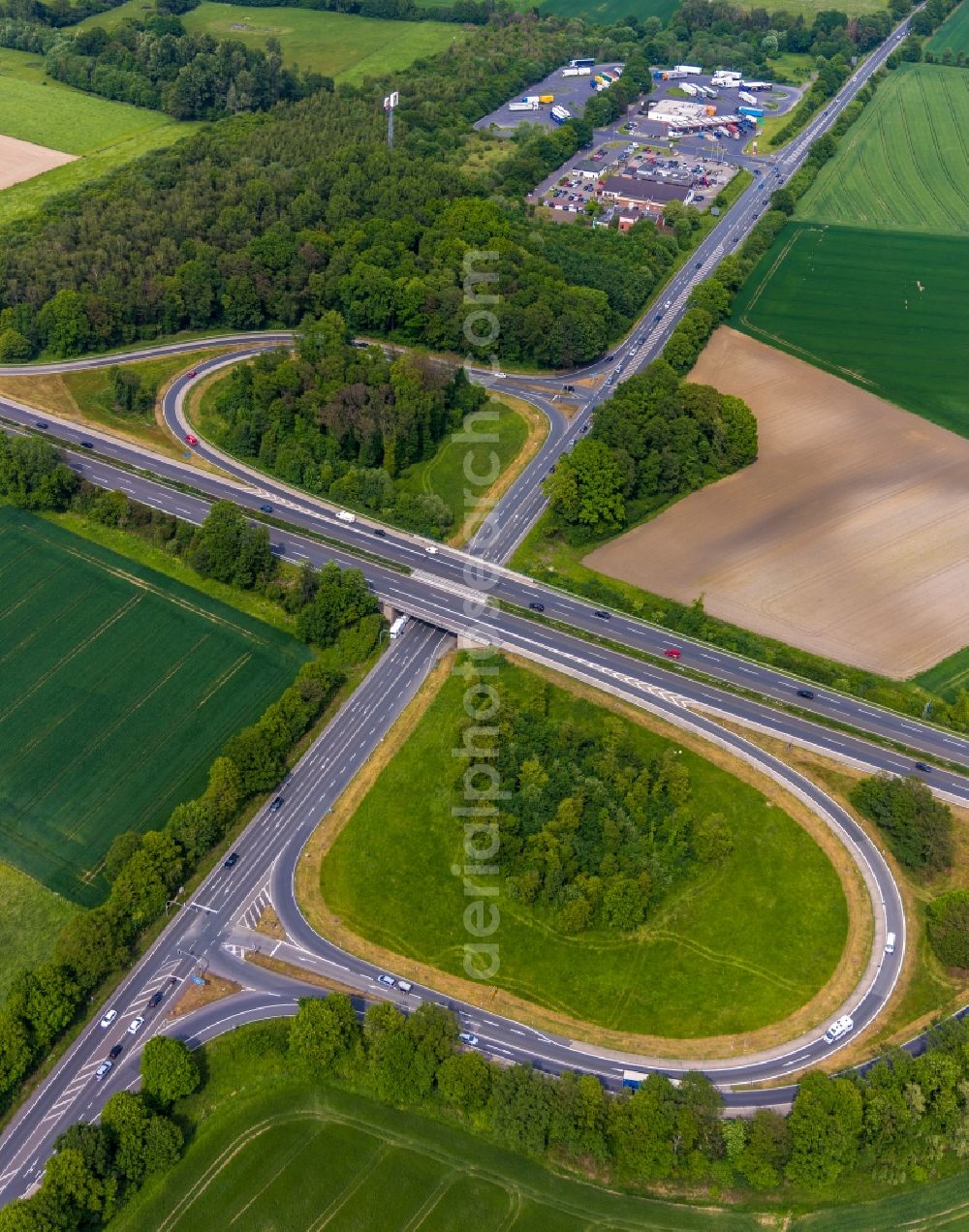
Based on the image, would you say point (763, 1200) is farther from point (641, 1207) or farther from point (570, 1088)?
point (570, 1088)

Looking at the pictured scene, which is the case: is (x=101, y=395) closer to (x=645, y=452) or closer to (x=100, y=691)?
(x=100, y=691)

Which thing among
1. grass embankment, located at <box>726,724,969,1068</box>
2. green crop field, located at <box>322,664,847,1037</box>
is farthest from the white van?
green crop field, located at <box>322,664,847,1037</box>

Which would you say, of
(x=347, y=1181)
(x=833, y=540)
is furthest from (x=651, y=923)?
(x=833, y=540)

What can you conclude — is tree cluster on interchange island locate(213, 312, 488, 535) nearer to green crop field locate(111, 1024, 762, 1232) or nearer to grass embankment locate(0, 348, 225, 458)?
grass embankment locate(0, 348, 225, 458)

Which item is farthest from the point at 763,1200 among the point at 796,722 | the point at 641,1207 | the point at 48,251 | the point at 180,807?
the point at 48,251

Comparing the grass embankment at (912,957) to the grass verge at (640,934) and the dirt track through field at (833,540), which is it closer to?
the grass verge at (640,934)
